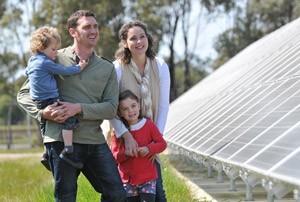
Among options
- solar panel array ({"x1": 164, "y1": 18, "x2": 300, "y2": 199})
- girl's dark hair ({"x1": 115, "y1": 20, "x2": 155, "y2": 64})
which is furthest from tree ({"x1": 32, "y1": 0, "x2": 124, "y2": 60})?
girl's dark hair ({"x1": 115, "y1": 20, "x2": 155, "y2": 64})

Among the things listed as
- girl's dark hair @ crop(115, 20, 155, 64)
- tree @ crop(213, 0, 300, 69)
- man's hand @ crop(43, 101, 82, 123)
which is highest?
girl's dark hair @ crop(115, 20, 155, 64)

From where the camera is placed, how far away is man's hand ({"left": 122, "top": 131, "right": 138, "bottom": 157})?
4.71 meters

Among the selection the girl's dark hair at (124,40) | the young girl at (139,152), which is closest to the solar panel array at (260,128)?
the young girl at (139,152)

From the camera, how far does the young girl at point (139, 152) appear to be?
4758 millimetres

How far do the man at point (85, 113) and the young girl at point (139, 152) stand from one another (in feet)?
0.79

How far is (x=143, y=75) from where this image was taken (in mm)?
4969

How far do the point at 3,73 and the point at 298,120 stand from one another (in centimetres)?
4033

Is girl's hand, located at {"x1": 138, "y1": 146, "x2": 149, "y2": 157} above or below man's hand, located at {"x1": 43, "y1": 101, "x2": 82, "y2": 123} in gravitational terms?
below

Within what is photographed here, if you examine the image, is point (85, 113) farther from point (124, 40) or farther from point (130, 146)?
point (124, 40)

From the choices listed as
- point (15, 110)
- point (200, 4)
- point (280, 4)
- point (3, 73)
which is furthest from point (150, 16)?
point (15, 110)

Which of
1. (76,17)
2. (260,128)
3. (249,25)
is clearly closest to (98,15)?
(249,25)

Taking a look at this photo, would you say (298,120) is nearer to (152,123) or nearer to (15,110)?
(152,123)

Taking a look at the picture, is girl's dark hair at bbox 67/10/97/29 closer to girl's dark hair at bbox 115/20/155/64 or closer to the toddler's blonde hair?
the toddler's blonde hair

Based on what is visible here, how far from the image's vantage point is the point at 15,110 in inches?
→ 2319
